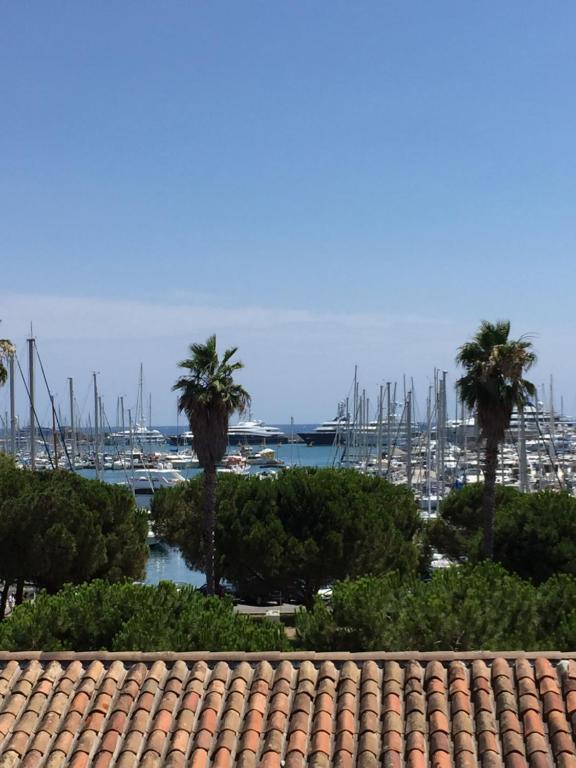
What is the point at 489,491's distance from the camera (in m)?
30.3

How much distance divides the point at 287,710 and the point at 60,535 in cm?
2291

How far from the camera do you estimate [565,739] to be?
332 inches

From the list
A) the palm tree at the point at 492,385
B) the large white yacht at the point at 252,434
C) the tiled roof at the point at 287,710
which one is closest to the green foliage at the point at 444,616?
the tiled roof at the point at 287,710

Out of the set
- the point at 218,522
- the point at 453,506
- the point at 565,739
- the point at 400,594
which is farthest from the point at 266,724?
the point at 453,506

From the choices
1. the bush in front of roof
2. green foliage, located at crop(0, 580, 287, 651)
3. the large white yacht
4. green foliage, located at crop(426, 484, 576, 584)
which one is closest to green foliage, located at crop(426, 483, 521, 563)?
green foliage, located at crop(426, 484, 576, 584)

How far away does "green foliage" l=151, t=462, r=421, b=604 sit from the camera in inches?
1281

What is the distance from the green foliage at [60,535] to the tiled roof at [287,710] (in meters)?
21.3

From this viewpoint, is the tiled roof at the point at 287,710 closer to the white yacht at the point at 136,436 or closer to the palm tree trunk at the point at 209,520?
the palm tree trunk at the point at 209,520

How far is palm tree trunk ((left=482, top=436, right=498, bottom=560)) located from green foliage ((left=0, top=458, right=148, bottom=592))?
12504 millimetres

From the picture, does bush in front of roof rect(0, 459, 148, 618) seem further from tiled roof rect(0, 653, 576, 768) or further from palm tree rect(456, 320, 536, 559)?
tiled roof rect(0, 653, 576, 768)

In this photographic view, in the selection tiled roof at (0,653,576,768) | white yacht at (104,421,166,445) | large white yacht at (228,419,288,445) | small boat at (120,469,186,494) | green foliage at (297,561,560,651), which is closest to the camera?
tiled roof at (0,653,576,768)

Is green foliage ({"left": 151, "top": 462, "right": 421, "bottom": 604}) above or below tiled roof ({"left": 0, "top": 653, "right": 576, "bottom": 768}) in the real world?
below

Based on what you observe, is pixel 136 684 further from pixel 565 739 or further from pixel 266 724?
pixel 565 739

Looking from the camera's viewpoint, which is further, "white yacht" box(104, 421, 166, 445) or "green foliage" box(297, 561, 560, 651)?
"white yacht" box(104, 421, 166, 445)
